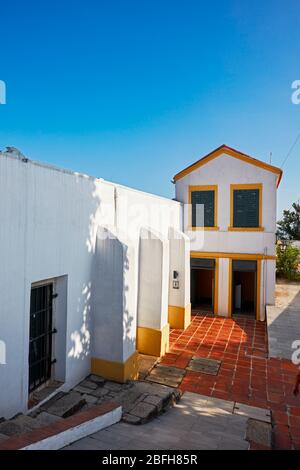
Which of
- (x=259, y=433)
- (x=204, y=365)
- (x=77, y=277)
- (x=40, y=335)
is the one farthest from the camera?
(x=204, y=365)

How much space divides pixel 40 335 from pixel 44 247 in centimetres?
191

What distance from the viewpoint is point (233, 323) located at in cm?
1276

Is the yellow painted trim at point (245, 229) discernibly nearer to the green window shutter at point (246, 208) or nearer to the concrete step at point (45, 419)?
the green window shutter at point (246, 208)

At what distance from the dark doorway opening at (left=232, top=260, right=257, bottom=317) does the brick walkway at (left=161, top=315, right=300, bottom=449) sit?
190 cm

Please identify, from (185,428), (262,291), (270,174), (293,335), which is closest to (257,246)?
(262,291)

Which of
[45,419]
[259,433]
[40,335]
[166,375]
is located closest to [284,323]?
[166,375]

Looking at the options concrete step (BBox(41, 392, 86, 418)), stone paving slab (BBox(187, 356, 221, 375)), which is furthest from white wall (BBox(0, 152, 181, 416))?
stone paving slab (BBox(187, 356, 221, 375))

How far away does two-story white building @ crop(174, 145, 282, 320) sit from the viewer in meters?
13.3

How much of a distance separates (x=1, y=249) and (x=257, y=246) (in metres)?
11.2

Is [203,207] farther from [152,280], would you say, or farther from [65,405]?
[65,405]

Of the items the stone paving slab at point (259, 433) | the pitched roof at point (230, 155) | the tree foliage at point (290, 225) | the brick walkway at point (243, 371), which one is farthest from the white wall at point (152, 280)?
the tree foliage at point (290, 225)

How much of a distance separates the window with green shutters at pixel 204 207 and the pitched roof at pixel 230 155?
109 cm

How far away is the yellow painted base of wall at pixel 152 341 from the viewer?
9094 mm

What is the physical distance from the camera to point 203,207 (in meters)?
14.1
